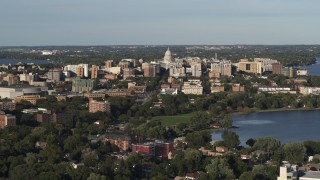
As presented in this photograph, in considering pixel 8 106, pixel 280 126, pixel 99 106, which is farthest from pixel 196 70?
pixel 280 126

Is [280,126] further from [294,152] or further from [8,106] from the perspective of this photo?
[8,106]

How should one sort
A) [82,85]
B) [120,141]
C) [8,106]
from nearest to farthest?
[120,141], [8,106], [82,85]

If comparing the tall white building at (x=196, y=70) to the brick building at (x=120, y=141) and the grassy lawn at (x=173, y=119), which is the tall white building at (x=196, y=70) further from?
the brick building at (x=120, y=141)

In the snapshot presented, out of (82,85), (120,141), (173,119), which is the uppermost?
(120,141)

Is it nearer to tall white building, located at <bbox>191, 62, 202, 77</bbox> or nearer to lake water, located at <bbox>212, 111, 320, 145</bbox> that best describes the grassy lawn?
lake water, located at <bbox>212, 111, 320, 145</bbox>

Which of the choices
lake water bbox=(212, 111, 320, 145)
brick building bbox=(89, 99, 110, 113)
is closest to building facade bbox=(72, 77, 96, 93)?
brick building bbox=(89, 99, 110, 113)

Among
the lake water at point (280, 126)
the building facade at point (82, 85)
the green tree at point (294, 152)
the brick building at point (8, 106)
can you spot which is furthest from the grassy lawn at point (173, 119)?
the building facade at point (82, 85)

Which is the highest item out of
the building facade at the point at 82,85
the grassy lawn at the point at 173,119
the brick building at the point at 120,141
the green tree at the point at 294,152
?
the green tree at the point at 294,152

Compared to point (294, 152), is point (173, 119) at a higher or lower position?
lower

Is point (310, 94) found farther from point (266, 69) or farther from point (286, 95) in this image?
point (266, 69)
